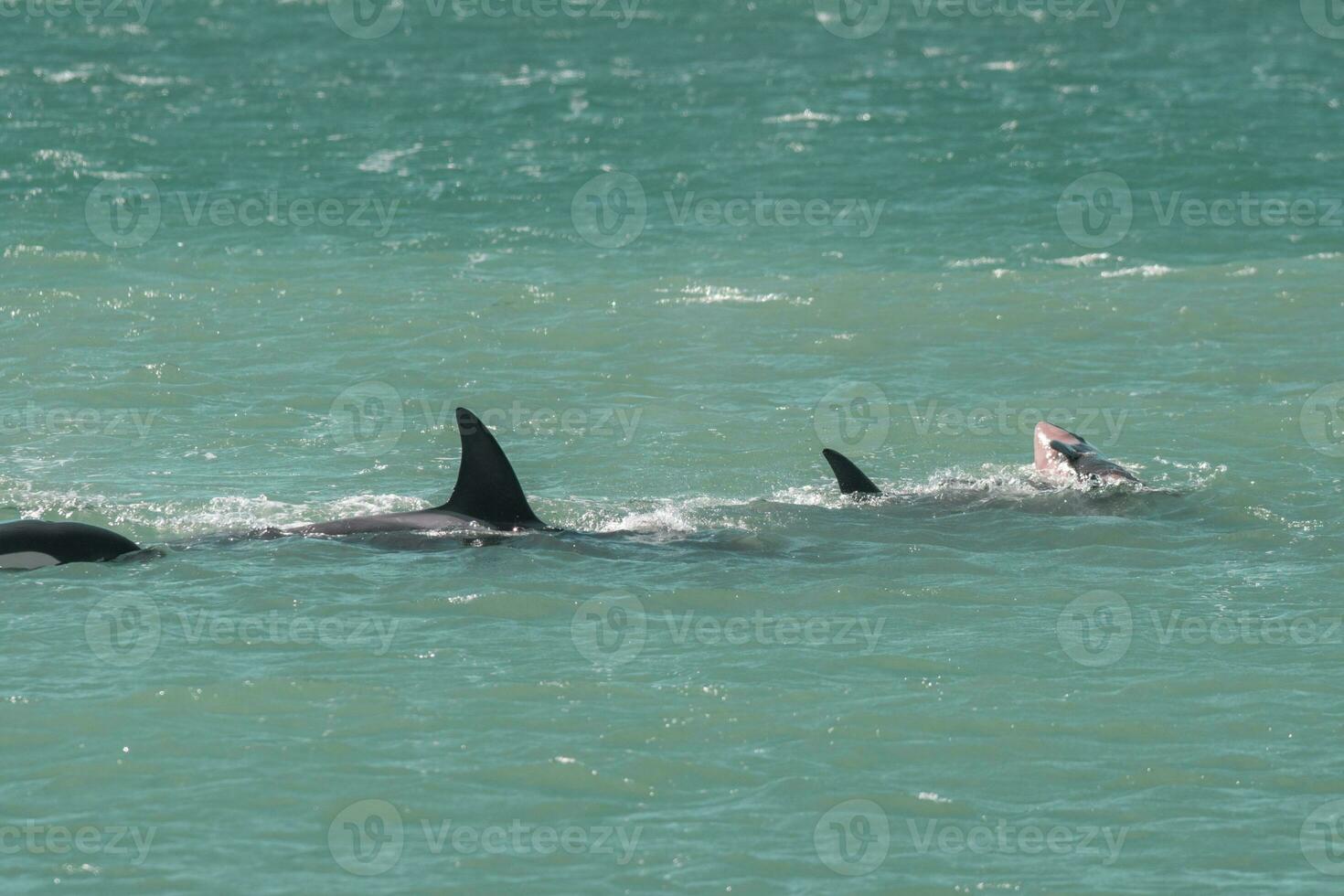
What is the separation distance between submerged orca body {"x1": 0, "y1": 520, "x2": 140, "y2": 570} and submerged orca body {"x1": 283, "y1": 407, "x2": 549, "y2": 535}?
5.07 ft

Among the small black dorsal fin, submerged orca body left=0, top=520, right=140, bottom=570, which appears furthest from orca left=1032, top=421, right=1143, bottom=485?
submerged orca body left=0, top=520, right=140, bottom=570

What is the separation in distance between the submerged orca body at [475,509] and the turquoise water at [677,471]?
1.16 ft

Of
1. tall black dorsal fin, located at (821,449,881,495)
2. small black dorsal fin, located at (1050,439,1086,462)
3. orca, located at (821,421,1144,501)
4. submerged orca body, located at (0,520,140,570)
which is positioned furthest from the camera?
small black dorsal fin, located at (1050,439,1086,462)

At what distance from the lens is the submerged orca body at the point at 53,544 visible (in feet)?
47.5

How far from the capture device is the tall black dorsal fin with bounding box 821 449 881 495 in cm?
1697

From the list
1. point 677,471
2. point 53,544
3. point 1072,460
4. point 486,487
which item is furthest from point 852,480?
point 53,544

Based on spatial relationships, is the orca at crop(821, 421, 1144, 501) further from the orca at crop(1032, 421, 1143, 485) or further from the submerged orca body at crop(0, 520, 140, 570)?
the submerged orca body at crop(0, 520, 140, 570)

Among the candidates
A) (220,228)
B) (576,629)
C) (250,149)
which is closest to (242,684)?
(576,629)

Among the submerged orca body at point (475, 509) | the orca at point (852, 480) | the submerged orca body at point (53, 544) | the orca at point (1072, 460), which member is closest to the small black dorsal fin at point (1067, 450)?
the orca at point (1072, 460)

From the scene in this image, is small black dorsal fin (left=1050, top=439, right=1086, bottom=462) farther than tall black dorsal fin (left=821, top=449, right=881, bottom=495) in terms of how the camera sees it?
Yes

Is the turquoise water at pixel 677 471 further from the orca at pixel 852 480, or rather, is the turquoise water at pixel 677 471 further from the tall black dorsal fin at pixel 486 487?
the tall black dorsal fin at pixel 486 487

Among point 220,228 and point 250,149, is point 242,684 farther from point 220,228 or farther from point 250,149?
point 250,149

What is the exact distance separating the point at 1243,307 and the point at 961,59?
791 inches

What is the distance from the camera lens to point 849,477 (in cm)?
1712
